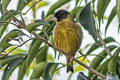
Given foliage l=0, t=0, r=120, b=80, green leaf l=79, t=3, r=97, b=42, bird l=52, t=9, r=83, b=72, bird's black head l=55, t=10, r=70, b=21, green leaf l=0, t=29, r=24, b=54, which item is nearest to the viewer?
green leaf l=79, t=3, r=97, b=42

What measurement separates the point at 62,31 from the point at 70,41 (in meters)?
0.07

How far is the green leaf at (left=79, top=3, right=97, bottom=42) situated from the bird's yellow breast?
82 cm

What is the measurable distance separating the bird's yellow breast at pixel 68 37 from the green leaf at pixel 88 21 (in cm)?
82

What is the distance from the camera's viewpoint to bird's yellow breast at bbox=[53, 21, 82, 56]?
5.89ft

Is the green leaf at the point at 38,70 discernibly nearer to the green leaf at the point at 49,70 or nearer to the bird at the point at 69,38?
the green leaf at the point at 49,70

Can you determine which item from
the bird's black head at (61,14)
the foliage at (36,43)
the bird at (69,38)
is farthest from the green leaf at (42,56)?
the bird's black head at (61,14)

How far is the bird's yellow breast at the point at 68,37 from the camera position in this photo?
70.7 inches

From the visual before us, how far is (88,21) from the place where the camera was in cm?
90

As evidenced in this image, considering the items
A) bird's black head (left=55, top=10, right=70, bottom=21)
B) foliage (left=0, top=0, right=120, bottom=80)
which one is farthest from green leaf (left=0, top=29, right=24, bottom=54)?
bird's black head (left=55, top=10, right=70, bottom=21)

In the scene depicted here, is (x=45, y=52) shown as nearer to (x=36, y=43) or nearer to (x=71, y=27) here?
(x=36, y=43)

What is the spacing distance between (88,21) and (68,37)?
0.90 m

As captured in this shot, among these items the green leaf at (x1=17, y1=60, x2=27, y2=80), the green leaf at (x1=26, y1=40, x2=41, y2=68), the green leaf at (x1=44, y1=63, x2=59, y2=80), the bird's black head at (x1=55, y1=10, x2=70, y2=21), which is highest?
the bird's black head at (x1=55, y1=10, x2=70, y2=21)

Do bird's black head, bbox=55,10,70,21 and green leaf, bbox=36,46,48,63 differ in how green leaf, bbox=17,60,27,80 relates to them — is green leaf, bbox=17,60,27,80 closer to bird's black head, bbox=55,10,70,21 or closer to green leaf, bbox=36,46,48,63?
green leaf, bbox=36,46,48,63

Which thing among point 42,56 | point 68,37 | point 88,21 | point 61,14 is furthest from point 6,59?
point 61,14
